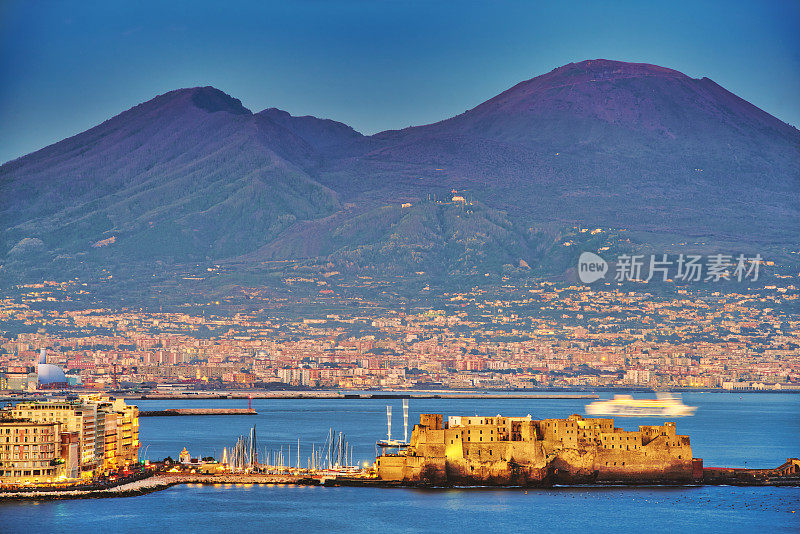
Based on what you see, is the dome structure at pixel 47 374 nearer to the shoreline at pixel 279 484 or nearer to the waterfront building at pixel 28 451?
the shoreline at pixel 279 484

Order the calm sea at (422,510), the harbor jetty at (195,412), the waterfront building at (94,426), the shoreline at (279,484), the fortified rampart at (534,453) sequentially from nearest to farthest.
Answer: the calm sea at (422,510), the shoreline at (279,484), the fortified rampart at (534,453), the waterfront building at (94,426), the harbor jetty at (195,412)

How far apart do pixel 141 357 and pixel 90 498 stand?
135m

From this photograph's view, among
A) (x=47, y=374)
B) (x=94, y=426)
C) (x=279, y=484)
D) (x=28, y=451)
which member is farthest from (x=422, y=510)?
(x=47, y=374)

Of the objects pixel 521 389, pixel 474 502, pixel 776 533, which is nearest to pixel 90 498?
pixel 474 502

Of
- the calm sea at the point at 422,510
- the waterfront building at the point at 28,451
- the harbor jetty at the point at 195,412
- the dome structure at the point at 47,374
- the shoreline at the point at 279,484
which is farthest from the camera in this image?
the dome structure at the point at 47,374

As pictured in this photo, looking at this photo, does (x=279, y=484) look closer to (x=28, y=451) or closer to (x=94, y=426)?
(x=94, y=426)

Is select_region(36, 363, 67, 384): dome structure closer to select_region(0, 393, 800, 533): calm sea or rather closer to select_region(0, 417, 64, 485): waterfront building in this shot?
select_region(0, 393, 800, 533): calm sea

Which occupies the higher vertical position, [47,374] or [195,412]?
[47,374]

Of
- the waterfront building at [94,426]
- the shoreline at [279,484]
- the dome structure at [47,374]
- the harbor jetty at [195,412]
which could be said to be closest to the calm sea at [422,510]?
the shoreline at [279,484]

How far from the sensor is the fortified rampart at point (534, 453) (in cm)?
5878

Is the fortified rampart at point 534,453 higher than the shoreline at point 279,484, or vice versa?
the fortified rampart at point 534,453

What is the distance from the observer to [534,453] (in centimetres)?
5950

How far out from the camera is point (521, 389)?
7032 inches

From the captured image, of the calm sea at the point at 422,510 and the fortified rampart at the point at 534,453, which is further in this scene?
the fortified rampart at the point at 534,453
